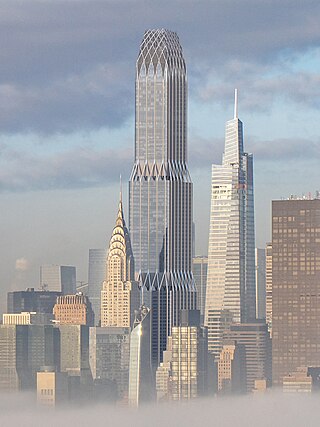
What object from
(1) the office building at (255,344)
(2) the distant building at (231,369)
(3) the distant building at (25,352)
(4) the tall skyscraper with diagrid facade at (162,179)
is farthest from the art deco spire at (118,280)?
(3) the distant building at (25,352)

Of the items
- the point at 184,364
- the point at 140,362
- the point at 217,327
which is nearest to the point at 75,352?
the point at 140,362

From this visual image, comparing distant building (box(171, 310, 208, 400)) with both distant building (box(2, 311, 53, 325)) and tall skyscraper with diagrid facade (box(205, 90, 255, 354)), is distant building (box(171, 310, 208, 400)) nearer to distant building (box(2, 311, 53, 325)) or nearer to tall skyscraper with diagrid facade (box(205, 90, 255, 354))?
A: distant building (box(2, 311, 53, 325))

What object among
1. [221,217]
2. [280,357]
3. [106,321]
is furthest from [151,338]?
[221,217]

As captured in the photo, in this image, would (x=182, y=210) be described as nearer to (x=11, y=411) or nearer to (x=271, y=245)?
(x=271, y=245)

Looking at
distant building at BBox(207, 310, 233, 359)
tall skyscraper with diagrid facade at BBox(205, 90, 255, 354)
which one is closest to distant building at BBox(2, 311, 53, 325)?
distant building at BBox(207, 310, 233, 359)

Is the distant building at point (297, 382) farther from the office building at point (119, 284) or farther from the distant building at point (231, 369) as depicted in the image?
the office building at point (119, 284)
